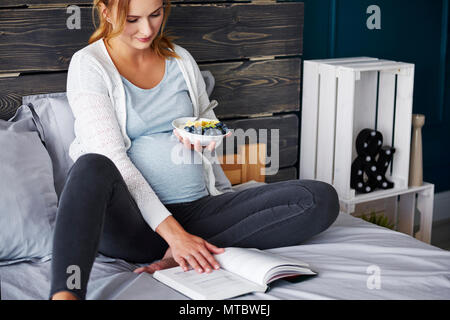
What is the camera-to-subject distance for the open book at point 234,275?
1317 mm

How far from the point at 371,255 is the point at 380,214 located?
1211mm

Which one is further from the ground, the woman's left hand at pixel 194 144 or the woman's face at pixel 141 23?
the woman's face at pixel 141 23

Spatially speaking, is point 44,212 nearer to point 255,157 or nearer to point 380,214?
point 255,157

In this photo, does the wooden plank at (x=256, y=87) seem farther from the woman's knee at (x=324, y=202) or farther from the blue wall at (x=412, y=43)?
the woman's knee at (x=324, y=202)

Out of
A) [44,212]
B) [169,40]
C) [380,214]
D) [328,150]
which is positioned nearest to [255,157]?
[328,150]

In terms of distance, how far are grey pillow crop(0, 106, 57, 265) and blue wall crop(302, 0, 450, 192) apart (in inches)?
55.4

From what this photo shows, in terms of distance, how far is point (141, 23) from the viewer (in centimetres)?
168

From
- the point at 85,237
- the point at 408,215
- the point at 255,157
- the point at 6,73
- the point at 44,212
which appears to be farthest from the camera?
the point at 408,215

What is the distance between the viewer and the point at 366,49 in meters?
2.79

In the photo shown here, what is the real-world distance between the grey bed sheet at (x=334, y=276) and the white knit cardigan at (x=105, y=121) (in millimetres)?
194

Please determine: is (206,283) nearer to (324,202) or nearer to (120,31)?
(324,202)

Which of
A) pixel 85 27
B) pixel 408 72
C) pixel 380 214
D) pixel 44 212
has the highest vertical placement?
pixel 85 27

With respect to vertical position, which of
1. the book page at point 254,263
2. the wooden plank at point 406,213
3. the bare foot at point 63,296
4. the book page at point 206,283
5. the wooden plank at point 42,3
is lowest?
the wooden plank at point 406,213

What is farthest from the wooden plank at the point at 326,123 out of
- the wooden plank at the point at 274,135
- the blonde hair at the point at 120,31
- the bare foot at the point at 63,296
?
the bare foot at the point at 63,296
